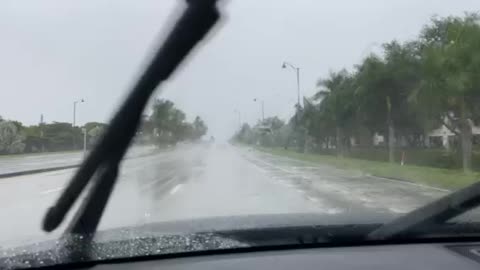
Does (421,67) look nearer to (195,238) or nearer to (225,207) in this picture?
(225,207)

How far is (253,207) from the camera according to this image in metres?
13.4

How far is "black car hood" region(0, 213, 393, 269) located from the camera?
2.77 metres

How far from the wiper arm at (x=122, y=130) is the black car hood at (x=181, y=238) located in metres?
0.16

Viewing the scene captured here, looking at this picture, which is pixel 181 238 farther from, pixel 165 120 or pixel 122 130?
pixel 165 120

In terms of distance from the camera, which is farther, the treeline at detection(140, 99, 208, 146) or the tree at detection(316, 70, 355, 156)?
the tree at detection(316, 70, 355, 156)

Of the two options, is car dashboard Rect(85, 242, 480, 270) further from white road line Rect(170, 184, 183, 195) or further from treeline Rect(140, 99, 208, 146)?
white road line Rect(170, 184, 183, 195)

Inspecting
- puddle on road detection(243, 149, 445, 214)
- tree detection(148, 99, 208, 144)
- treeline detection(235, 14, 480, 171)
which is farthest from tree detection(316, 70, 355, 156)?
tree detection(148, 99, 208, 144)

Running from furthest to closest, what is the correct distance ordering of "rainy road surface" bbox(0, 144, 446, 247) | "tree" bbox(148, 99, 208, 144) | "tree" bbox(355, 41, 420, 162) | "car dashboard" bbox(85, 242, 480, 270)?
1. "tree" bbox(355, 41, 420, 162)
2. "rainy road surface" bbox(0, 144, 446, 247)
3. "tree" bbox(148, 99, 208, 144)
4. "car dashboard" bbox(85, 242, 480, 270)

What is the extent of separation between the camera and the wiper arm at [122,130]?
9.87 ft

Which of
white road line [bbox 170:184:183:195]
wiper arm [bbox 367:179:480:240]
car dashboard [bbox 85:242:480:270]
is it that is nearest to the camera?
car dashboard [bbox 85:242:480:270]

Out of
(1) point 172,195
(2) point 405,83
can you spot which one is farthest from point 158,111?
(2) point 405,83

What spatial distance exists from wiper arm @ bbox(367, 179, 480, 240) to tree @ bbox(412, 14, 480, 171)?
26.4 meters

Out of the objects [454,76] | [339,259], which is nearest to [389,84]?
[454,76]

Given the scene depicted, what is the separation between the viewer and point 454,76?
28938mm
